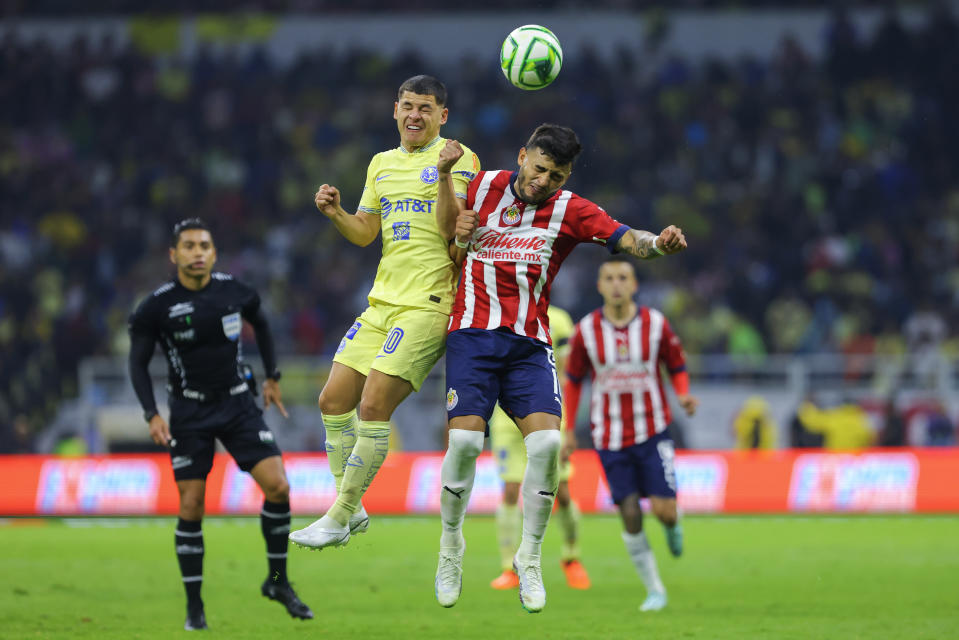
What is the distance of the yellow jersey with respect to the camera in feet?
23.7

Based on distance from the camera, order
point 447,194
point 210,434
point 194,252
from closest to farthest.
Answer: point 447,194, point 194,252, point 210,434

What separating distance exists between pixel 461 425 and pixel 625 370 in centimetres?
330

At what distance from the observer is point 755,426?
655 inches

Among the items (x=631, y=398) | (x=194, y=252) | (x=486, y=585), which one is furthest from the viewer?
(x=486, y=585)

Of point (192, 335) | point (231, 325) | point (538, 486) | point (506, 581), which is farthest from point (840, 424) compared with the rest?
point (192, 335)

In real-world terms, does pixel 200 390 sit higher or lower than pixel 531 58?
lower

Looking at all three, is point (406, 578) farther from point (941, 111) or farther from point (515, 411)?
point (941, 111)

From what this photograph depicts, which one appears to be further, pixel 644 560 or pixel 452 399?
pixel 644 560

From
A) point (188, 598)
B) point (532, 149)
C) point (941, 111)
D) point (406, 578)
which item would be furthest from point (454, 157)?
point (941, 111)

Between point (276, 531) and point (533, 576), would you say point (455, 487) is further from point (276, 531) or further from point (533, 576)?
point (276, 531)

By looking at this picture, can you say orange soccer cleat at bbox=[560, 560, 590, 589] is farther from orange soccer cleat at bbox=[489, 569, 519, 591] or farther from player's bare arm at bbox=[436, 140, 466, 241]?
player's bare arm at bbox=[436, 140, 466, 241]

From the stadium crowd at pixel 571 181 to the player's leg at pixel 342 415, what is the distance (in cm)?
1150

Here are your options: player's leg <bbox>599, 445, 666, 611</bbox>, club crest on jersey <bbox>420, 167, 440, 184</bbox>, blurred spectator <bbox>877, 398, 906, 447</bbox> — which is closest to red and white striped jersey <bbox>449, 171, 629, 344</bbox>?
club crest on jersey <bbox>420, 167, 440, 184</bbox>

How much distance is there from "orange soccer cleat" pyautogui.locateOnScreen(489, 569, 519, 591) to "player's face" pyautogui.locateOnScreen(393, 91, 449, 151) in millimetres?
4267
